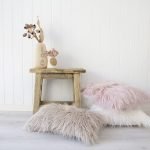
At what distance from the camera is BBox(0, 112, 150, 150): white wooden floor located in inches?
41.4

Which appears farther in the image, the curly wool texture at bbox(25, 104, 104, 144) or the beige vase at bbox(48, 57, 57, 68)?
the beige vase at bbox(48, 57, 57, 68)

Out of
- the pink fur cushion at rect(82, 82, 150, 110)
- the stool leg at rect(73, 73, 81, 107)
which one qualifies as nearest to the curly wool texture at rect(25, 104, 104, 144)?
the pink fur cushion at rect(82, 82, 150, 110)

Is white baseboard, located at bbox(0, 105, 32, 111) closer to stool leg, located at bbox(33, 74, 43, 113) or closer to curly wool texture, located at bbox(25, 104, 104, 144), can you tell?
stool leg, located at bbox(33, 74, 43, 113)

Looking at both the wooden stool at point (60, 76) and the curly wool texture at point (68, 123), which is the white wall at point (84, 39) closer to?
the wooden stool at point (60, 76)

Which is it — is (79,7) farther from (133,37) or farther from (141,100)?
(141,100)

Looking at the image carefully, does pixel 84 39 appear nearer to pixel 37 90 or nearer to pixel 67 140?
pixel 37 90

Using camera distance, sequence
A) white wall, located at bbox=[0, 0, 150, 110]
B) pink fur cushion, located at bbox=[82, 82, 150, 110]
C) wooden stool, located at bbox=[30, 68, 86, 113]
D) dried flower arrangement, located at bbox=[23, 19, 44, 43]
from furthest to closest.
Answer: white wall, located at bbox=[0, 0, 150, 110] → dried flower arrangement, located at bbox=[23, 19, 44, 43] → wooden stool, located at bbox=[30, 68, 86, 113] → pink fur cushion, located at bbox=[82, 82, 150, 110]

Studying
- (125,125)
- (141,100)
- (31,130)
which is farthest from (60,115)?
(141,100)

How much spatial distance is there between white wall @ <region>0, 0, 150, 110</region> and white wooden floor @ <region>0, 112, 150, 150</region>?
0.64m

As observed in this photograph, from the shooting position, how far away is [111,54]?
192 centimetres

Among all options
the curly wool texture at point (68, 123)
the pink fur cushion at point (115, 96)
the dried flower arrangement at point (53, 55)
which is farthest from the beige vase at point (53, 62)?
the curly wool texture at point (68, 123)

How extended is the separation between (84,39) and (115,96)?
671mm

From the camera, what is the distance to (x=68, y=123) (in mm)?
1189

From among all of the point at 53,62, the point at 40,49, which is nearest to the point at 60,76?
the point at 53,62
